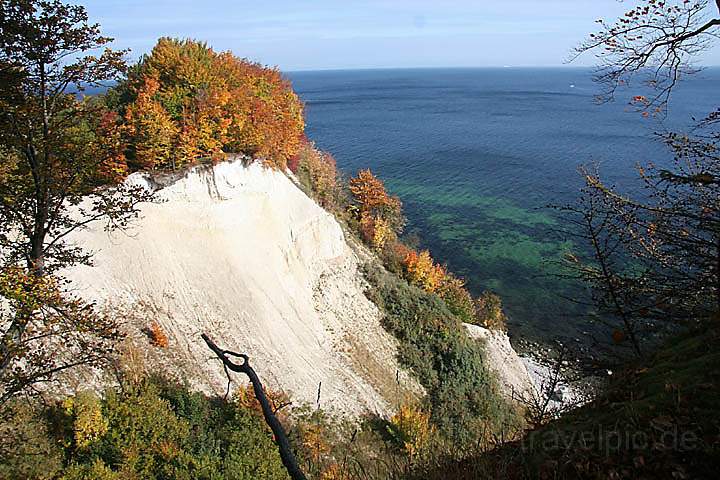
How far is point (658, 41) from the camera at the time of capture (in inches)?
238

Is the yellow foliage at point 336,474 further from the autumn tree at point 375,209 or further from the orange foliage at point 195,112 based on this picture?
the autumn tree at point 375,209

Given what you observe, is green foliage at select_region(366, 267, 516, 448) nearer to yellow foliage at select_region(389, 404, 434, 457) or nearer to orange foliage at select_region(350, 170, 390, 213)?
yellow foliage at select_region(389, 404, 434, 457)

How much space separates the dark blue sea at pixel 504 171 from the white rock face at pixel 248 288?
11007 mm

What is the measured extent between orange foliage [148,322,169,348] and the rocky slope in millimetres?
230

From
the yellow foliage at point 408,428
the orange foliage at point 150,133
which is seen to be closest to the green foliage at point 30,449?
the orange foliage at point 150,133

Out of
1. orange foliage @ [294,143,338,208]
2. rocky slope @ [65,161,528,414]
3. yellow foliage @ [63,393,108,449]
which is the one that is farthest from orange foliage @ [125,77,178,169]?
orange foliage @ [294,143,338,208]

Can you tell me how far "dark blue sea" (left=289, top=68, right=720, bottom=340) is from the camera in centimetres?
3569

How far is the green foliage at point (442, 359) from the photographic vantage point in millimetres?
22750

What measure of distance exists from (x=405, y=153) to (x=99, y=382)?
60.3 meters

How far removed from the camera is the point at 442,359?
24734 mm

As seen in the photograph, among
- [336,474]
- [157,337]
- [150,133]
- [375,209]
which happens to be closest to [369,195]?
[375,209]

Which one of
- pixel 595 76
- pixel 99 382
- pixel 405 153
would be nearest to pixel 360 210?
pixel 99 382

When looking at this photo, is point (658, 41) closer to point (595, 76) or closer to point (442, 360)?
point (595, 76)

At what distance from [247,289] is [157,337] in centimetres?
472
